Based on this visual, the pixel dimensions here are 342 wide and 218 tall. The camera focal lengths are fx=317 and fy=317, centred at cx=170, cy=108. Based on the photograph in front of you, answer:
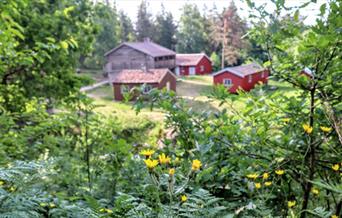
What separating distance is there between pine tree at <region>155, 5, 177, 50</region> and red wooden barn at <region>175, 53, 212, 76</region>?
14.1 feet

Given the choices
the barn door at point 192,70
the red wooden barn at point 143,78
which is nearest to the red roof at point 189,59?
the barn door at point 192,70

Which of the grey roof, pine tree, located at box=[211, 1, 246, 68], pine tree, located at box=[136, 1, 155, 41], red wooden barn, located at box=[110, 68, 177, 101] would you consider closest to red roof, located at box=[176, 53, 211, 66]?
pine tree, located at box=[211, 1, 246, 68]

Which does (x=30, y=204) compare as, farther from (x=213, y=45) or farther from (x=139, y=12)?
(x=139, y=12)

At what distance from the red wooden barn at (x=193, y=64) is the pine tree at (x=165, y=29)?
429cm

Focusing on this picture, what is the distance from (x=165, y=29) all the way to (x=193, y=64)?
6479mm

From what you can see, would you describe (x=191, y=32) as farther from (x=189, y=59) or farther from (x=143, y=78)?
(x=143, y=78)

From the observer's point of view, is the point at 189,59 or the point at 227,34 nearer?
the point at 227,34

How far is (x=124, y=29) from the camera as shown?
1094 inches

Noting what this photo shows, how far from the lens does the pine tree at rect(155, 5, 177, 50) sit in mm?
26719

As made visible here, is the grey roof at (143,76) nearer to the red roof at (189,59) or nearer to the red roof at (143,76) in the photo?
the red roof at (143,76)

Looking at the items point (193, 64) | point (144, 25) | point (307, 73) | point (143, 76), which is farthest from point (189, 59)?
point (307, 73)

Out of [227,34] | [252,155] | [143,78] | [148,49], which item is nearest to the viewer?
[252,155]

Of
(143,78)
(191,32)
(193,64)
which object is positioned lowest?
(143,78)

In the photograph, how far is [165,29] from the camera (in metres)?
26.9
